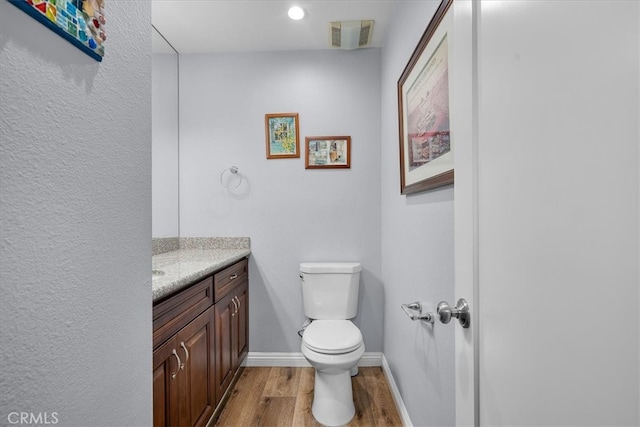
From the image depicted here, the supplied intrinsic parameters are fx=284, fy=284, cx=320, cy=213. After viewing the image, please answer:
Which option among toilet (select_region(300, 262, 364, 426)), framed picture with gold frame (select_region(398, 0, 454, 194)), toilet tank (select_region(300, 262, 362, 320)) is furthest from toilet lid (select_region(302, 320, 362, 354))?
framed picture with gold frame (select_region(398, 0, 454, 194))

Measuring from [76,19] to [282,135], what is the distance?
1785 mm

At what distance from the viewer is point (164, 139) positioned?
2.12 metres

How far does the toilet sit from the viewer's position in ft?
5.08

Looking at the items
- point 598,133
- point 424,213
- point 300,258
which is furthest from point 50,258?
point 300,258

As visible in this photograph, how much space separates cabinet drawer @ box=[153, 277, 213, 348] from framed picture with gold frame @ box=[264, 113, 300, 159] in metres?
1.16

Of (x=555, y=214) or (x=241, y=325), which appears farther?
(x=241, y=325)

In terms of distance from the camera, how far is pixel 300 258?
2.26 m

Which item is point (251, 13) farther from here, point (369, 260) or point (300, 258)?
point (369, 260)

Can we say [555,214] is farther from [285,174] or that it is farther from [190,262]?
[285,174]

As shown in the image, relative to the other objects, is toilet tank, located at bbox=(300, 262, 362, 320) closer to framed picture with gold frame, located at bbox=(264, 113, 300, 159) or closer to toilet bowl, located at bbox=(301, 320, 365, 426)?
toilet bowl, located at bbox=(301, 320, 365, 426)

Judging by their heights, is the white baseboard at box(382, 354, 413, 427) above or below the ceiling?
below

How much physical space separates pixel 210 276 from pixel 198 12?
1.70m

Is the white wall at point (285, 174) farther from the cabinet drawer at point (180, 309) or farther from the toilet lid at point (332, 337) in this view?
the cabinet drawer at point (180, 309)

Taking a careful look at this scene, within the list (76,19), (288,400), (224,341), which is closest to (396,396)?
(288,400)
